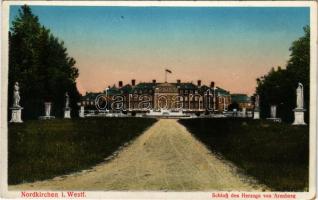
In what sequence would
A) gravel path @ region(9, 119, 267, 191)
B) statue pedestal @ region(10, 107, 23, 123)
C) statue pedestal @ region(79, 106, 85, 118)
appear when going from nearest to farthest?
gravel path @ region(9, 119, 267, 191)
statue pedestal @ region(10, 107, 23, 123)
statue pedestal @ region(79, 106, 85, 118)

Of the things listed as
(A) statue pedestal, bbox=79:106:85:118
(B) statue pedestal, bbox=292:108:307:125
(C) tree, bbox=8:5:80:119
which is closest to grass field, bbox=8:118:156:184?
(A) statue pedestal, bbox=79:106:85:118

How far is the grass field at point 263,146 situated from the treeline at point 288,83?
152 millimetres

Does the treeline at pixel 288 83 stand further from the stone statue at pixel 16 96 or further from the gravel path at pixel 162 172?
the stone statue at pixel 16 96

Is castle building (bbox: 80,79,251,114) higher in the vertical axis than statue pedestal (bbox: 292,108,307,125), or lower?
higher

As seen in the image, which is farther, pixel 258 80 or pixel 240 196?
pixel 258 80

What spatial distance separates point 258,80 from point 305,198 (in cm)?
105

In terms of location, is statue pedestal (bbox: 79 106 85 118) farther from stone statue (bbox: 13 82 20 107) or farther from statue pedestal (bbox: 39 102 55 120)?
stone statue (bbox: 13 82 20 107)

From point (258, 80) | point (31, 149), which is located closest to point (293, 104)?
point (258, 80)

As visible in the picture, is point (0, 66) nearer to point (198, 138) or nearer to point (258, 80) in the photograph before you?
point (198, 138)

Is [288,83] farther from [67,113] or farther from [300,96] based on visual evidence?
[67,113]

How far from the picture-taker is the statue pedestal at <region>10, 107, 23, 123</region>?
5.17 metres

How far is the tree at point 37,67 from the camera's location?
205 inches

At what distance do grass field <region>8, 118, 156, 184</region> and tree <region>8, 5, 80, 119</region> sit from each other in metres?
0.16

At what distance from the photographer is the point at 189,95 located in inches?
209
